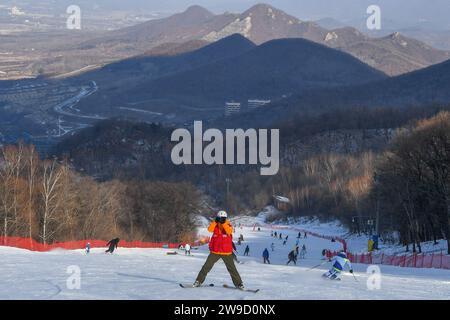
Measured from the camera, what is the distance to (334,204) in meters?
112

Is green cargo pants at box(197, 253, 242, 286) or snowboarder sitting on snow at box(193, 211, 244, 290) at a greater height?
snowboarder sitting on snow at box(193, 211, 244, 290)

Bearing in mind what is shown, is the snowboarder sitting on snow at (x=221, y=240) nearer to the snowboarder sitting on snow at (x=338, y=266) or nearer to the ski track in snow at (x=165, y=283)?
the ski track in snow at (x=165, y=283)

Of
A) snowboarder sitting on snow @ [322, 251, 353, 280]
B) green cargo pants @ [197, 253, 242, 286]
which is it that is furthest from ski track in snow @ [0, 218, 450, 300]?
snowboarder sitting on snow @ [322, 251, 353, 280]

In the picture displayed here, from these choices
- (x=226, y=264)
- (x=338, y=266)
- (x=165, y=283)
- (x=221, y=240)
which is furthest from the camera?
(x=338, y=266)

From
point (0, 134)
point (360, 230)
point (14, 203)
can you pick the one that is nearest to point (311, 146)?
point (0, 134)

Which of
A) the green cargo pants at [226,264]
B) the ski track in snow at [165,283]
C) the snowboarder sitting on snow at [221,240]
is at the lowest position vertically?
the ski track in snow at [165,283]

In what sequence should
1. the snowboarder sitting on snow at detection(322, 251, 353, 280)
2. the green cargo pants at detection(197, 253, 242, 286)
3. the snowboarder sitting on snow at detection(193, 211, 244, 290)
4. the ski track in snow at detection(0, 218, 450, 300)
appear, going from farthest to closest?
the snowboarder sitting on snow at detection(322, 251, 353, 280)
the ski track in snow at detection(0, 218, 450, 300)
the green cargo pants at detection(197, 253, 242, 286)
the snowboarder sitting on snow at detection(193, 211, 244, 290)

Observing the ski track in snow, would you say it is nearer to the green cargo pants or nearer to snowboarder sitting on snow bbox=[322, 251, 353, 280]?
the green cargo pants

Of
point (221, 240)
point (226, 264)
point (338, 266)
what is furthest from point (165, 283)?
point (338, 266)

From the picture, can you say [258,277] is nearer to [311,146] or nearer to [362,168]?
[362,168]

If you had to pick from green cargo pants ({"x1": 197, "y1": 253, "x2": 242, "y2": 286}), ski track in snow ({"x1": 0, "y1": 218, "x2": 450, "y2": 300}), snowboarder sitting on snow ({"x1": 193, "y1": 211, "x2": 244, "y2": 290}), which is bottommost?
ski track in snow ({"x1": 0, "y1": 218, "x2": 450, "y2": 300})

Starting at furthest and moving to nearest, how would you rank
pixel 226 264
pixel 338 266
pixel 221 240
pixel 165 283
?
pixel 338 266
pixel 165 283
pixel 226 264
pixel 221 240

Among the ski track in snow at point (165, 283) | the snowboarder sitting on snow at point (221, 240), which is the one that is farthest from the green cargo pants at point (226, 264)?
the ski track in snow at point (165, 283)

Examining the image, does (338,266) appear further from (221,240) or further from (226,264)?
(221,240)
